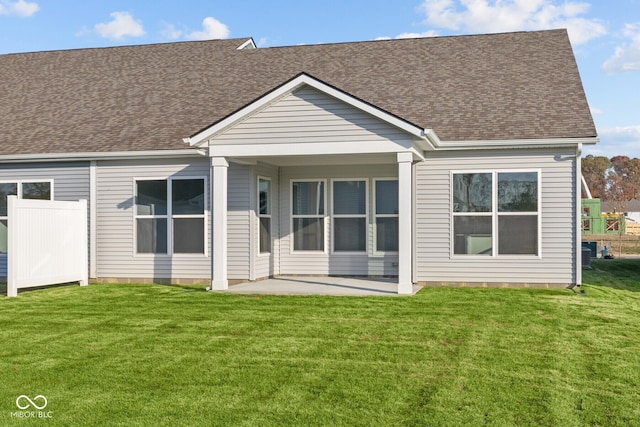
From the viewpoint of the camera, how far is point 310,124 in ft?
42.5

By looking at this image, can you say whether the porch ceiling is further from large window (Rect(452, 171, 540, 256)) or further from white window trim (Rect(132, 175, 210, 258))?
large window (Rect(452, 171, 540, 256))

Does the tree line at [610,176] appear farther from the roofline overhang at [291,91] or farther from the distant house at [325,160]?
the roofline overhang at [291,91]

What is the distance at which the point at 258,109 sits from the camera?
13.1 metres

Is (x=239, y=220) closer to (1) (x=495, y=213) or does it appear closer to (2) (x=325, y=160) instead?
(2) (x=325, y=160)

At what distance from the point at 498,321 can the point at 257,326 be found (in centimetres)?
338

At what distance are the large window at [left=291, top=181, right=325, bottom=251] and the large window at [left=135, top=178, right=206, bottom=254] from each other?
219 centimetres

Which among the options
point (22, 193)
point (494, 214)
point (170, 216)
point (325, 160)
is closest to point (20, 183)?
point (22, 193)

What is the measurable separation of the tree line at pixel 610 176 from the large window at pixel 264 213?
285 ft

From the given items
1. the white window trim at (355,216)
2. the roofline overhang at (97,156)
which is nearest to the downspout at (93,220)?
the roofline overhang at (97,156)

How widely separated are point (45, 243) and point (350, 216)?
642 centimetres

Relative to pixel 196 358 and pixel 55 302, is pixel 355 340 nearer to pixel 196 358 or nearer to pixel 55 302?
pixel 196 358

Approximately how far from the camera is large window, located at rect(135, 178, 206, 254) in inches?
599

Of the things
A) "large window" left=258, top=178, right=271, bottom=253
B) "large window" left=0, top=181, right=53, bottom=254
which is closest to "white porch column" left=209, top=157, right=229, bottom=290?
"large window" left=258, top=178, right=271, bottom=253

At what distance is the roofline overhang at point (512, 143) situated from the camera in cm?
1333
